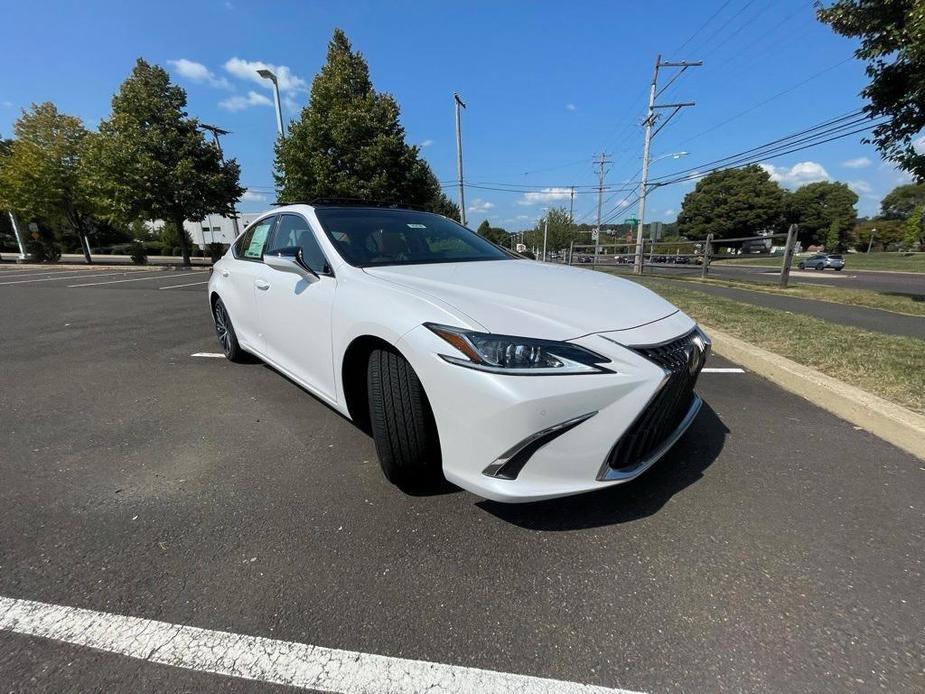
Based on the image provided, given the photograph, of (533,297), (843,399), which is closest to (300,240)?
(533,297)

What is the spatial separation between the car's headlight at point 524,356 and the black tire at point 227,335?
3367 millimetres

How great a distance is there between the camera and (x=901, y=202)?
244ft

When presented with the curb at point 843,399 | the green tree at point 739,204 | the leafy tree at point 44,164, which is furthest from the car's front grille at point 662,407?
the green tree at point 739,204

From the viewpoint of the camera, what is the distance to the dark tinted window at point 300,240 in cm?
279

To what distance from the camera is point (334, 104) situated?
18.9 metres

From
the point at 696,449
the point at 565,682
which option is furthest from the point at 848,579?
the point at 565,682

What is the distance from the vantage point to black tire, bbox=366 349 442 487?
1998mm

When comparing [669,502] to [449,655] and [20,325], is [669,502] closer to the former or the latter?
[449,655]

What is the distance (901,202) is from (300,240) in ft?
355

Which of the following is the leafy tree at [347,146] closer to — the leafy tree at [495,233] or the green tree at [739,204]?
the green tree at [739,204]

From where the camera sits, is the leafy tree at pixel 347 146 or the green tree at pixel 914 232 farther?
the green tree at pixel 914 232

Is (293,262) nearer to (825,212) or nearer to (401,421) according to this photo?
(401,421)

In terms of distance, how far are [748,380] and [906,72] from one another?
819cm

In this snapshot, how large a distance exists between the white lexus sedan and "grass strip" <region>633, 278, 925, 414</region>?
219 cm
